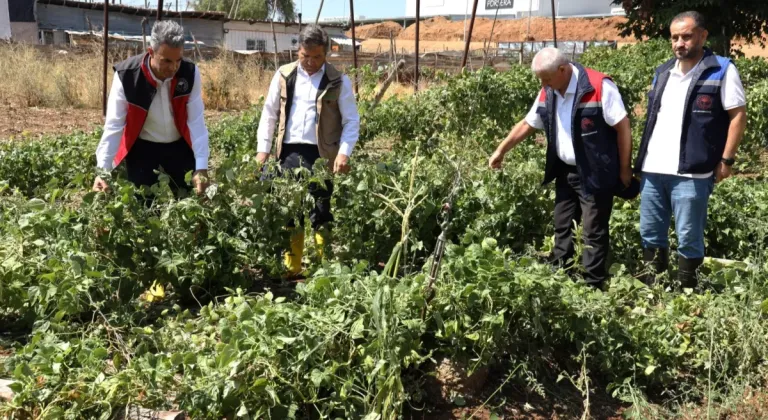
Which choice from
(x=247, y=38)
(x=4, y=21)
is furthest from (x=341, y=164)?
(x=247, y=38)

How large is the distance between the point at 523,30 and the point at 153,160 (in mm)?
58644

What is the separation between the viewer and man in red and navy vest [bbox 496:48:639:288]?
391 centimetres

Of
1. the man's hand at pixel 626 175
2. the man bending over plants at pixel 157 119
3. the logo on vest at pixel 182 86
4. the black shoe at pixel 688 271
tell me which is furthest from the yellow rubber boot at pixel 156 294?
the black shoe at pixel 688 271

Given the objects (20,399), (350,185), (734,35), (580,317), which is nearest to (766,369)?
(580,317)

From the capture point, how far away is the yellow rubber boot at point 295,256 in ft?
14.9

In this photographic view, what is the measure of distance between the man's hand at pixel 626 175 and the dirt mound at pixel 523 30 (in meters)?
54.2

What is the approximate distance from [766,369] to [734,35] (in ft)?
42.0

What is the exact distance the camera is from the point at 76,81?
14820 millimetres

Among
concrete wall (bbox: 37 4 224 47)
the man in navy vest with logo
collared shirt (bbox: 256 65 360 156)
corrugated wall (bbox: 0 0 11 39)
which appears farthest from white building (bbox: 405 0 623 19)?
the man in navy vest with logo

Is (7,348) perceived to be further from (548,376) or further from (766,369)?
(766,369)

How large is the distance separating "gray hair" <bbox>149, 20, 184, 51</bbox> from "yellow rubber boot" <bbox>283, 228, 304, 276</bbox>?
1329mm

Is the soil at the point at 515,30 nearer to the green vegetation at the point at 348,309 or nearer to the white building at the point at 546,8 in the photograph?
the white building at the point at 546,8

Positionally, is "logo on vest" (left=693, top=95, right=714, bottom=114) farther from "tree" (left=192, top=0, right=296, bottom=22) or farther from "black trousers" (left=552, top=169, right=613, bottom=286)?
"tree" (left=192, top=0, right=296, bottom=22)

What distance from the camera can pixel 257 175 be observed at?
4.19 metres
